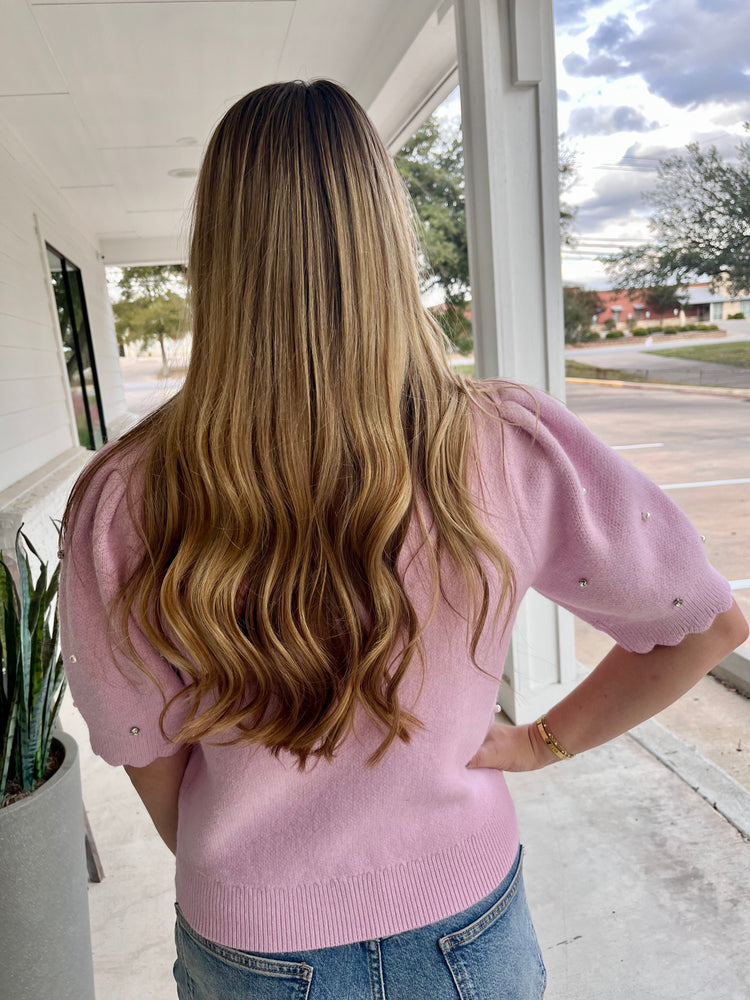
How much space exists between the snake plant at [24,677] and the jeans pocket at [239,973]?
36.1 inches

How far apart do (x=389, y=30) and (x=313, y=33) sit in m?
0.34

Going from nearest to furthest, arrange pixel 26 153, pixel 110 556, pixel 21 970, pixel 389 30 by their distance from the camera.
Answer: pixel 110 556 < pixel 21 970 < pixel 389 30 < pixel 26 153

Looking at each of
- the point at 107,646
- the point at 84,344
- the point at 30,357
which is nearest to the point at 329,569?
the point at 107,646

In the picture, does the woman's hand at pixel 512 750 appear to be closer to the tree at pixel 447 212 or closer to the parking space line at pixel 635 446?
the parking space line at pixel 635 446

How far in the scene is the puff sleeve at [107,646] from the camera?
656mm

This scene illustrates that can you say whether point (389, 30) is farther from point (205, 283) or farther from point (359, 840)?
point (359, 840)

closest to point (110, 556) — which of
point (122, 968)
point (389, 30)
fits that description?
point (122, 968)

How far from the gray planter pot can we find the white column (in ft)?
5.93

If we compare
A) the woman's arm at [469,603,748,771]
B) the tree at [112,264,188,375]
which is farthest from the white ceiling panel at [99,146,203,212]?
the woman's arm at [469,603,748,771]

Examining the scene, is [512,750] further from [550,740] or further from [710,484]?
[710,484]

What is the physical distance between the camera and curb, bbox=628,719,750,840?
7.41 feet

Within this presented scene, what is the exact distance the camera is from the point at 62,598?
700 millimetres

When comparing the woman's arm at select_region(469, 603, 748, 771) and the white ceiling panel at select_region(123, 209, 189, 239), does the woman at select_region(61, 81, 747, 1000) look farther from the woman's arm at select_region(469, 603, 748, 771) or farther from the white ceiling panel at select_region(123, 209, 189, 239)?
the white ceiling panel at select_region(123, 209, 189, 239)

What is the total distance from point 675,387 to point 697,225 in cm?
48
